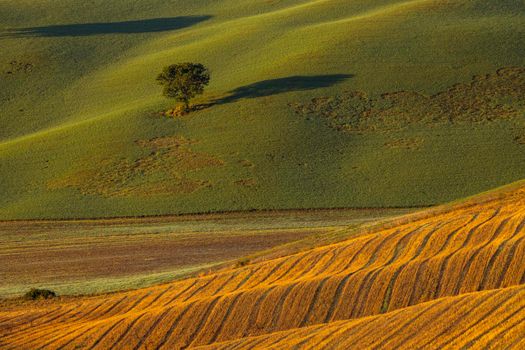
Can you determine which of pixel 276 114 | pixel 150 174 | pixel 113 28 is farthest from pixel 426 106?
pixel 113 28

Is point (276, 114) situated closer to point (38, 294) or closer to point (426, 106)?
point (426, 106)

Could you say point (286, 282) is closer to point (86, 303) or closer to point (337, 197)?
point (86, 303)

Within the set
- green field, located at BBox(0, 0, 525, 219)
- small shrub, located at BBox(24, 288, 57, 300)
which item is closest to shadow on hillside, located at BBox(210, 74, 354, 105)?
green field, located at BBox(0, 0, 525, 219)

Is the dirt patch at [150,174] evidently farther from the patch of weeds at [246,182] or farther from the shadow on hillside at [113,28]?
the shadow on hillside at [113,28]

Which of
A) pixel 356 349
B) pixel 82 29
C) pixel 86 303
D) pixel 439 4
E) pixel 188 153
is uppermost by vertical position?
pixel 82 29

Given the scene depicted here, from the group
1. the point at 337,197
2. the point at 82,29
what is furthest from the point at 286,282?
the point at 82,29

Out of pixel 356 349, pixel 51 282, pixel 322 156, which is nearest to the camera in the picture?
pixel 356 349
